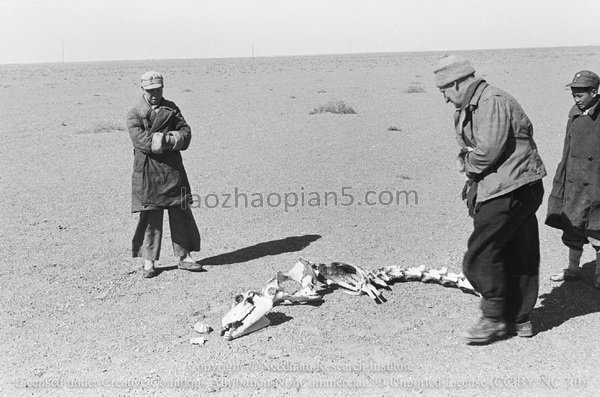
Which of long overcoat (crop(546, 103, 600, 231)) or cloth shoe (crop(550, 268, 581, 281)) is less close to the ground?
long overcoat (crop(546, 103, 600, 231))

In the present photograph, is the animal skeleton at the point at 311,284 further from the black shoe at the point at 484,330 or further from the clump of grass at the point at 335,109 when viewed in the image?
the clump of grass at the point at 335,109

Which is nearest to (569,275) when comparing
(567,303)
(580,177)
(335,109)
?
(567,303)

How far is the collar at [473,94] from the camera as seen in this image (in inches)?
181

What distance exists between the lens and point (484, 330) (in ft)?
16.0

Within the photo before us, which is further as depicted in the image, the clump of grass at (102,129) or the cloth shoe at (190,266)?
the clump of grass at (102,129)

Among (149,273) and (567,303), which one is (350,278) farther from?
(149,273)

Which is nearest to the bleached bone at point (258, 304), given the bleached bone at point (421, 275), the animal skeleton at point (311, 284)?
the animal skeleton at point (311, 284)

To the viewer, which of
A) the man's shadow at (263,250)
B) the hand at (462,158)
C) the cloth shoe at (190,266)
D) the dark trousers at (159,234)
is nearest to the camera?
the hand at (462,158)

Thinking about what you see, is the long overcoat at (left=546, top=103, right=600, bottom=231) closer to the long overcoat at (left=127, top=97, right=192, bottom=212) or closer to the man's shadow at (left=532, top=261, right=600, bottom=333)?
the man's shadow at (left=532, top=261, right=600, bottom=333)

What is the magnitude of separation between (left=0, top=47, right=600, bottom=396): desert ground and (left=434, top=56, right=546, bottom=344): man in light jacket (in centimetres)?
30

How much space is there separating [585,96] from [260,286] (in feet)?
10.7

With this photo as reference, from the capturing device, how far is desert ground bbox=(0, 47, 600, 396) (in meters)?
4.53

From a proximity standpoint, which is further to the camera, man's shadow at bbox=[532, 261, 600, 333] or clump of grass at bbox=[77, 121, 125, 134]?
clump of grass at bbox=[77, 121, 125, 134]

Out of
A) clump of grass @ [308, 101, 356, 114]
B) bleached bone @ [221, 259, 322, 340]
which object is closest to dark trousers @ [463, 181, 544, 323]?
bleached bone @ [221, 259, 322, 340]
